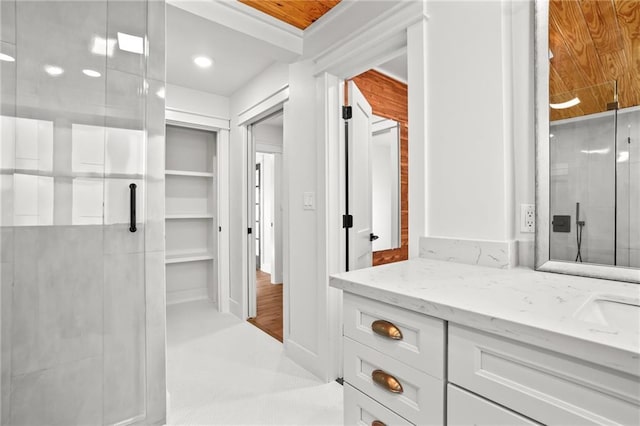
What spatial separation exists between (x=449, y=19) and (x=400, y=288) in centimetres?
126

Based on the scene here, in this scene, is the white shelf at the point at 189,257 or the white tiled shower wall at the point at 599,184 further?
the white shelf at the point at 189,257

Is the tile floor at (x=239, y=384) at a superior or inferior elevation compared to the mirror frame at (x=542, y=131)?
inferior

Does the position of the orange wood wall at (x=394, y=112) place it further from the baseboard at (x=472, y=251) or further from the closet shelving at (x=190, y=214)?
the closet shelving at (x=190, y=214)

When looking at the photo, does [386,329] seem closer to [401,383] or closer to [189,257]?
[401,383]

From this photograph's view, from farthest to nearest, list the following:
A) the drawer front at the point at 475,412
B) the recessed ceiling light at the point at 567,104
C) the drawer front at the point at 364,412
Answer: the recessed ceiling light at the point at 567,104
the drawer front at the point at 364,412
the drawer front at the point at 475,412

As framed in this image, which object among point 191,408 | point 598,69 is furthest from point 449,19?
point 191,408

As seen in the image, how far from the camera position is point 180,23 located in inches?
72.0

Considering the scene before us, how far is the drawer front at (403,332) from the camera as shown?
784 mm

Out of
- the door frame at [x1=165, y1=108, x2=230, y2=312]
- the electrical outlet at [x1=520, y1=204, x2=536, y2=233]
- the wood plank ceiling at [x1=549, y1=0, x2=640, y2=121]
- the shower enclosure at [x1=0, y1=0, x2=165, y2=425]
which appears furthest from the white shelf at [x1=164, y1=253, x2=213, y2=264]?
the wood plank ceiling at [x1=549, y1=0, x2=640, y2=121]

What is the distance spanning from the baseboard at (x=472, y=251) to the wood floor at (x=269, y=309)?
1.87 m

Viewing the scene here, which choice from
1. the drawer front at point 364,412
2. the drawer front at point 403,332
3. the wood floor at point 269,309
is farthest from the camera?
the wood floor at point 269,309

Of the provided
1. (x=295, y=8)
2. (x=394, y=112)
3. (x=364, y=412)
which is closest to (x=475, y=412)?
(x=364, y=412)

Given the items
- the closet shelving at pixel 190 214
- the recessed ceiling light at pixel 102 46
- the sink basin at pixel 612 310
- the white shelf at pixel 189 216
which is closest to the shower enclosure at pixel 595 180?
the sink basin at pixel 612 310

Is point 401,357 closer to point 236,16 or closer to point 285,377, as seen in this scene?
point 285,377
